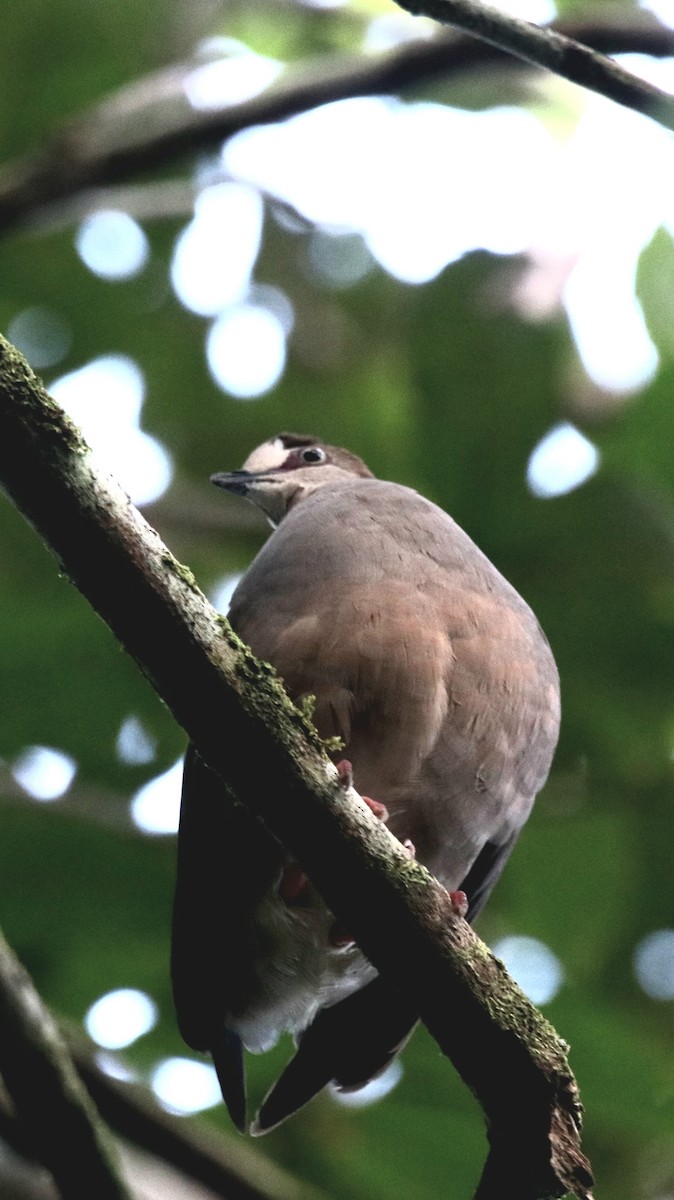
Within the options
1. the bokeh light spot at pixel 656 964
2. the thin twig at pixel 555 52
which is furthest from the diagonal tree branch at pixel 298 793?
the bokeh light spot at pixel 656 964

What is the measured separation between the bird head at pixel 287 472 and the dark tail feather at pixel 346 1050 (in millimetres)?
1526

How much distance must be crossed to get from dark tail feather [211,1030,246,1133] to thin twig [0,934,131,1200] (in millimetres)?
557

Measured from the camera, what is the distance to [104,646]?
181 inches

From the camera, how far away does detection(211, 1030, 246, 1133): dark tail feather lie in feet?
12.7

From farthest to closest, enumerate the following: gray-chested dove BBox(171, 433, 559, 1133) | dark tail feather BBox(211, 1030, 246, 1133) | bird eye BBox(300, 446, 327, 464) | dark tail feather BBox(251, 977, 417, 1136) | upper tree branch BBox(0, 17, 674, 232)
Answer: bird eye BBox(300, 446, 327, 464) < upper tree branch BBox(0, 17, 674, 232) < dark tail feather BBox(251, 977, 417, 1136) < dark tail feather BBox(211, 1030, 246, 1133) < gray-chested dove BBox(171, 433, 559, 1133)

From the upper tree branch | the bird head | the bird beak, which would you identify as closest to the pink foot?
the bird head

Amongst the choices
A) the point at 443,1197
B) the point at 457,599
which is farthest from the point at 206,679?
the point at 443,1197

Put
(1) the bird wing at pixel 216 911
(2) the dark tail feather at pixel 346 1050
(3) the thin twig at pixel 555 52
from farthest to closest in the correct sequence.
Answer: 1. (2) the dark tail feather at pixel 346 1050
2. (1) the bird wing at pixel 216 911
3. (3) the thin twig at pixel 555 52

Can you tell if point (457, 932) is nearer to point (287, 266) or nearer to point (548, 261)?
point (548, 261)

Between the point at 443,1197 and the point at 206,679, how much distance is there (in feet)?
8.76

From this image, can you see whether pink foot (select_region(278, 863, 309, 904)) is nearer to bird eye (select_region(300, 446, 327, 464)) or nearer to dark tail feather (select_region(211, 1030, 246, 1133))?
dark tail feather (select_region(211, 1030, 246, 1133))

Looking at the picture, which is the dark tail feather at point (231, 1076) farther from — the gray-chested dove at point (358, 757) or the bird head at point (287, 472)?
the bird head at point (287, 472)

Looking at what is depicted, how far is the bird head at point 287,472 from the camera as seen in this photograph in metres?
4.92

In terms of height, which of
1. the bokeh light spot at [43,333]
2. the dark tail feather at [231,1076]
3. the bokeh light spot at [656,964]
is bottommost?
the bokeh light spot at [656,964]
